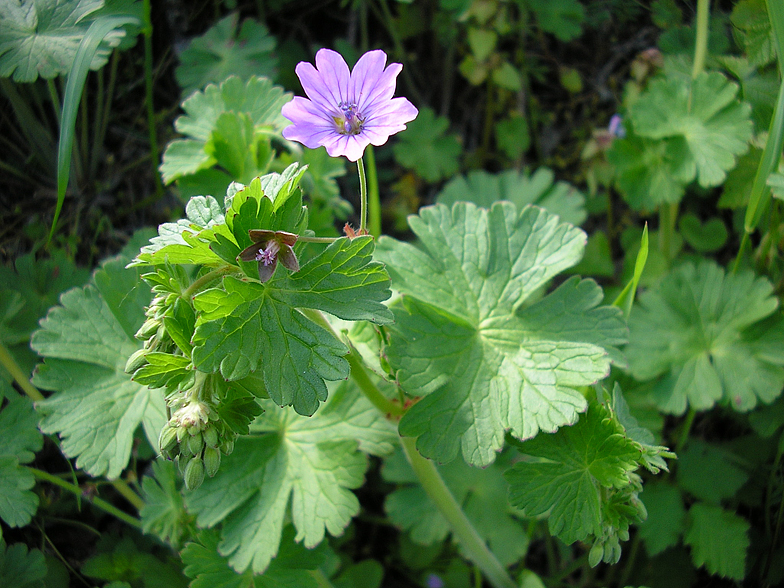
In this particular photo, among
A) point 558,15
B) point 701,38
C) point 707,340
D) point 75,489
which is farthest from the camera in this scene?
point 558,15

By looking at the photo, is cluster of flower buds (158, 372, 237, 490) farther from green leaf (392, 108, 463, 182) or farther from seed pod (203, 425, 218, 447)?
green leaf (392, 108, 463, 182)

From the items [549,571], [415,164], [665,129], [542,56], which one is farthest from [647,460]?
[542,56]

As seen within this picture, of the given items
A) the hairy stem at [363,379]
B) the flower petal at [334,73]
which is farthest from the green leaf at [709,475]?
the flower petal at [334,73]

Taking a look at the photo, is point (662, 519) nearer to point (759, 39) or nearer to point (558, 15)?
point (759, 39)

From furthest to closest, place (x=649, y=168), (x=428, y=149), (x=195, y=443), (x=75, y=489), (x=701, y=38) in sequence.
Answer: (x=428, y=149) < (x=649, y=168) < (x=701, y=38) < (x=75, y=489) < (x=195, y=443)

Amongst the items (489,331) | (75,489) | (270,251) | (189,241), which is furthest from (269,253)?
(75,489)

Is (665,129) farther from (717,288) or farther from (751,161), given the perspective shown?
(717,288)
